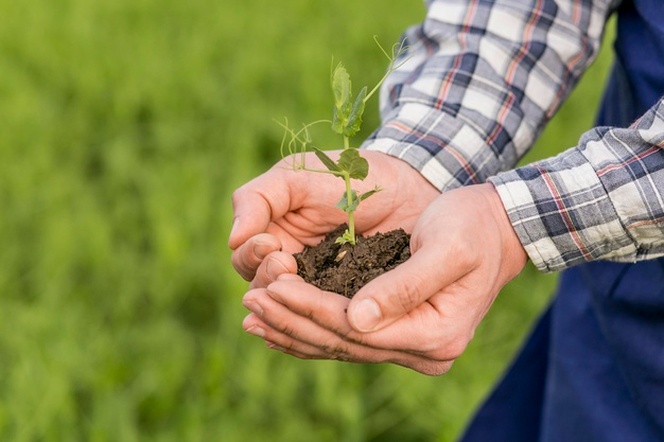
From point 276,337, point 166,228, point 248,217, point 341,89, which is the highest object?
point 341,89

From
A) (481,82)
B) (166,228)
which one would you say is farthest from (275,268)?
(166,228)

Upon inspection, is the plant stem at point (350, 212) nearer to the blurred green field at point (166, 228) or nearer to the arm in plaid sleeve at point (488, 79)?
the arm in plaid sleeve at point (488, 79)

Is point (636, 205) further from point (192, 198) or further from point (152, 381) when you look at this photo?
point (192, 198)

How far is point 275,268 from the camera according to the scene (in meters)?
1.10

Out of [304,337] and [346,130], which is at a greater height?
[346,130]

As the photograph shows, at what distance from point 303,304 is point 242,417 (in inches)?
48.8

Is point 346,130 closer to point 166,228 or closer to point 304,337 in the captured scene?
point 304,337

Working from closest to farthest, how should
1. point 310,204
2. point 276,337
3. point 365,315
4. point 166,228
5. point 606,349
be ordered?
point 365,315 < point 276,337 < point 310,204 < point 606,349 < point 166,228

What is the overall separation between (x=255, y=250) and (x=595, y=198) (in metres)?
0.39

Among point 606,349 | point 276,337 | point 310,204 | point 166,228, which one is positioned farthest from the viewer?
point 166,228

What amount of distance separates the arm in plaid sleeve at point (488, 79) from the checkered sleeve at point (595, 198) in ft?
0.70

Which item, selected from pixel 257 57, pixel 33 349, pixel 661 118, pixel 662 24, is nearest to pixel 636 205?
pixel 661 118

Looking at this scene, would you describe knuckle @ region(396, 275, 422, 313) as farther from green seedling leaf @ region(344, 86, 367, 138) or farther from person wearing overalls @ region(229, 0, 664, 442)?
green seedling leaf @ region(344, 86, 367, 138)

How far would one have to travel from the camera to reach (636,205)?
1.06 metres
